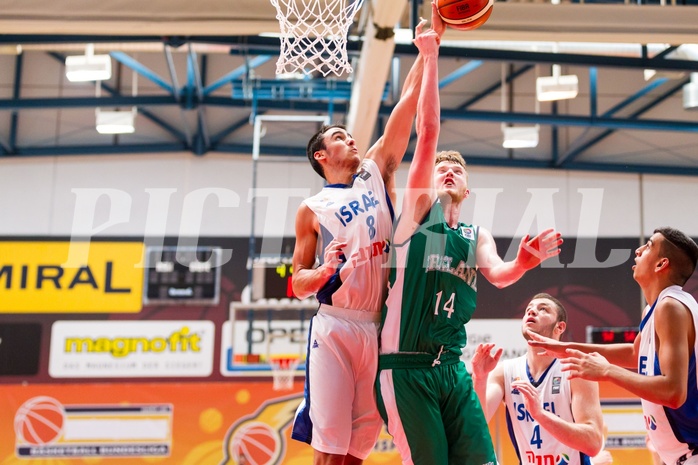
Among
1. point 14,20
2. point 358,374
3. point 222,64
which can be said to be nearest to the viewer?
point 358,374

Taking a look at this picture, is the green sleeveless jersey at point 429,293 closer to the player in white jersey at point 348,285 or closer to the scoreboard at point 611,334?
the player in white jersey at point 348,285

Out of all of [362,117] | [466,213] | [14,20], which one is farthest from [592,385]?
[466,213]

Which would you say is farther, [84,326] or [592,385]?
[84,326]

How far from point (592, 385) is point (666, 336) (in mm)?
1549

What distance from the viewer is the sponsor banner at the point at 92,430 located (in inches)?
473

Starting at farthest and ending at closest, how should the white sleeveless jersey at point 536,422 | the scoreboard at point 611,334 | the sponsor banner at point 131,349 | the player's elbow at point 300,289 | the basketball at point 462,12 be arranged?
1. the sponsor banner at point 131,349
2. the scoreboard at point 611,334
3. the white sleeveless jersey at point 536,422
4. the basketball at point 462,12
5. the player's elbow at point 300,289

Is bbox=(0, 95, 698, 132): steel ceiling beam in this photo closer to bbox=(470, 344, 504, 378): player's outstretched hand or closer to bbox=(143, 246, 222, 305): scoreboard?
bbox=(143, 246, 222, 305): scoreboard

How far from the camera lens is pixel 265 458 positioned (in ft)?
38.4

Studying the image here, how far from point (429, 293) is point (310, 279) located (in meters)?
0.62

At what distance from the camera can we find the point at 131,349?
13.1 meters

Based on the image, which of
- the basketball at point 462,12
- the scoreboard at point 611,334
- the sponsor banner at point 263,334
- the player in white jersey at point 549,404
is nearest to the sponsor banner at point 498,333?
the scoreboard at point 611,334

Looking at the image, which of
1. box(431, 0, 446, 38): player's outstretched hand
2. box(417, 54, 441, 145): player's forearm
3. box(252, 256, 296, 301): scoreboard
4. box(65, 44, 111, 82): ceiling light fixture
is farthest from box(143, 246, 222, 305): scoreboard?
box(417, 54, 441, 145): player's forearm

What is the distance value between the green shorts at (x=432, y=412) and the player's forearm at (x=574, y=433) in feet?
3.51

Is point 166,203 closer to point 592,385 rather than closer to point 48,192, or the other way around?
point 48,192
